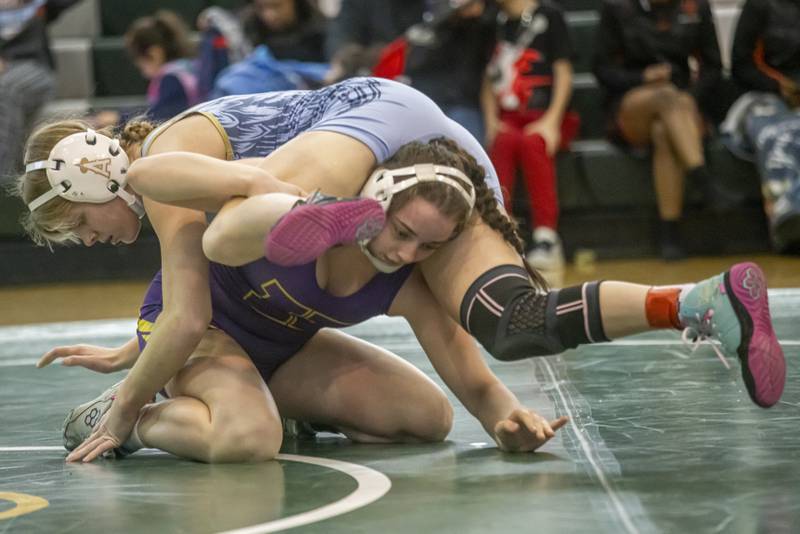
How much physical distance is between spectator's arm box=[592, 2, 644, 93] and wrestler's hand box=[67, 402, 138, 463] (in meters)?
4.08

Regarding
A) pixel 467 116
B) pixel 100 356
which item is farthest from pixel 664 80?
pixel 100 356

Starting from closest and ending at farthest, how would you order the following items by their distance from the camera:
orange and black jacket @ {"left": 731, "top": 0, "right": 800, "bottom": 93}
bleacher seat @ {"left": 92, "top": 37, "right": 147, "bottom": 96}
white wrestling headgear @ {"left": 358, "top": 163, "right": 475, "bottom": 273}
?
white wrestling headgear @ {"left": 358, "top": 163, "right": 475, "bottom": 273}, orange and black jacket @ {"left": 731, "top": 0, "right": 800, "bottom": 93}, bleacher seat @ {"left": 92, "top": 37, "right": 147, "bottom": 96}

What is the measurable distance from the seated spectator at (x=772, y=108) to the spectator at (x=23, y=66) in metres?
3.29

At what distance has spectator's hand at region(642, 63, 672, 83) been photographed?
Result: 627cm

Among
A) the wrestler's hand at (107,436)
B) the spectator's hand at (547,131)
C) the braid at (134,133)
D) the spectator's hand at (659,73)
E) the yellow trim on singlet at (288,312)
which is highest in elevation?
the braid at (134,133)

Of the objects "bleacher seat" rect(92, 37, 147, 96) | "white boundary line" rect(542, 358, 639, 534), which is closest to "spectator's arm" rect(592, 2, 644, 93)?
"bleacher seat" rect(92, 37, 147, 96)

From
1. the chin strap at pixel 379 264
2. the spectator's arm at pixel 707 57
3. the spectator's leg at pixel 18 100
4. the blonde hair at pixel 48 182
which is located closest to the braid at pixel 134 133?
the blonde hair at pixel 48 182

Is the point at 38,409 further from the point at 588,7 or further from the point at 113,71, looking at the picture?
the point at 588,7

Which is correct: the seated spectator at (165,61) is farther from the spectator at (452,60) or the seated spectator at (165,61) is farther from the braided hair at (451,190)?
the braided hair at (451,190)

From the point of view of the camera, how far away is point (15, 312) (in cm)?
576

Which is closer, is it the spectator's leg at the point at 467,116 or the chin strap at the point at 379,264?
the chin strap at the point at 379,264

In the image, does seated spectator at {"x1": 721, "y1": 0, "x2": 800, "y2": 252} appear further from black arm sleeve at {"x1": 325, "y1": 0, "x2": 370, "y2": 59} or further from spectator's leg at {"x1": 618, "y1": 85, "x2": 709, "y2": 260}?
black arm sleeve at {"x1": 325, "y1": 0, "x2": 370, "y2": 59}

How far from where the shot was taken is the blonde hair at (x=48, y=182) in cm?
283

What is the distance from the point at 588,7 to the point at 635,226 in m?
1.50
